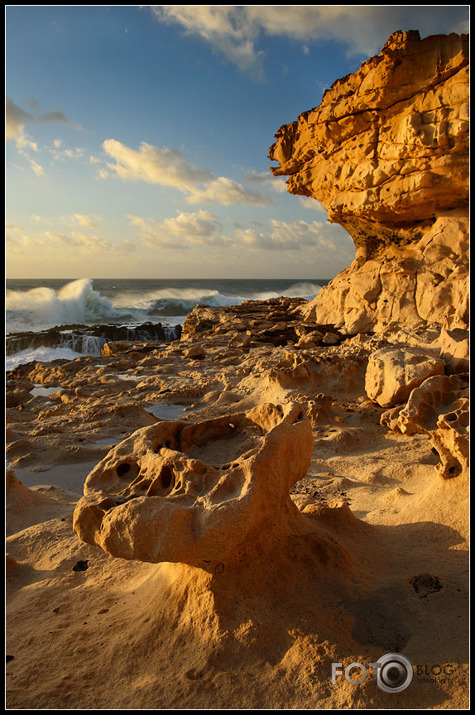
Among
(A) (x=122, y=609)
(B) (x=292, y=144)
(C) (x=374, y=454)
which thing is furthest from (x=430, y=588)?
(B) (x=292, y=144)

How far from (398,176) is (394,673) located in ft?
35.8

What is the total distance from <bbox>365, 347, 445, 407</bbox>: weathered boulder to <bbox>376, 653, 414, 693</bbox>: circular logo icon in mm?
3442

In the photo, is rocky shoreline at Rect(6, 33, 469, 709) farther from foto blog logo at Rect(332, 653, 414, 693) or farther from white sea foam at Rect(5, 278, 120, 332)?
white sea foam at Rect(5, 278, 120, 332)

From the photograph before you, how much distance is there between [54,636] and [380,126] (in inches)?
485

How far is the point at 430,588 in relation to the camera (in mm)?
2178

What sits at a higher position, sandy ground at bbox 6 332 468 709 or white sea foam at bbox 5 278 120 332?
white sea foam at bbox 5 278 120 332

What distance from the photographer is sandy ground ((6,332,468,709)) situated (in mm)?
1771

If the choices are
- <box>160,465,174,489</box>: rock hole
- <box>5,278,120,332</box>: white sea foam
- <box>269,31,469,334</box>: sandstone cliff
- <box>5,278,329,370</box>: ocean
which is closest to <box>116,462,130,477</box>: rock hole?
<box>160,465,174,489</box>: rock hole

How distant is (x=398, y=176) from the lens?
33.7ft

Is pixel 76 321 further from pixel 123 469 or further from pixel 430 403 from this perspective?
pixel 123 469

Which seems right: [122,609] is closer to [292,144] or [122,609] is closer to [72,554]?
[72,554]

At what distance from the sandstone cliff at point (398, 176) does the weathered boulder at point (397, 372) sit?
4.29m

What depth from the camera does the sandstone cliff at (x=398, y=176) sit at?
927 centimetres


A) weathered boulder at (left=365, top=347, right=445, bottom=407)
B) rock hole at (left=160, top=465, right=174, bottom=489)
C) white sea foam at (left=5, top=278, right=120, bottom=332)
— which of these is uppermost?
white sea foam at (left=5, top=278, right=120, bottom=332)
